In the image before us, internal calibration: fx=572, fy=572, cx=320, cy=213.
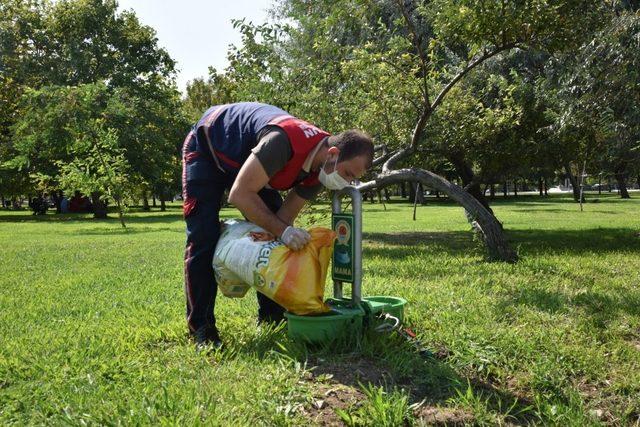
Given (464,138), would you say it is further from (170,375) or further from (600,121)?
(170,375)

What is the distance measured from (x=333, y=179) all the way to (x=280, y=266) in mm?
581

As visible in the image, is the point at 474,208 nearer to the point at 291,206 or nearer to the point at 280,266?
the point at 291,206

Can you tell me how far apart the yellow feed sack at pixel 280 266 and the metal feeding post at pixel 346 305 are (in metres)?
0.09

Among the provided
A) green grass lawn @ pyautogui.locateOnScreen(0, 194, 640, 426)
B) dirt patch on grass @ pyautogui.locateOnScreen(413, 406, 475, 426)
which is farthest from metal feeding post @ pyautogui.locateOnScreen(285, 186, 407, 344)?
dirt patch on grass @ pyautogui.locateOnScreen(413, 406, 475, 426)

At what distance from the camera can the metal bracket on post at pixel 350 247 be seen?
11.1 ft

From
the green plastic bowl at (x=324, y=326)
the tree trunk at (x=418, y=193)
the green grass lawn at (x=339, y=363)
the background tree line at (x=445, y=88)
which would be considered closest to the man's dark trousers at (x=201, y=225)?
the green grass lawn at (x=339, y=363)

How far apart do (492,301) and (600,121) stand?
6.20 meters

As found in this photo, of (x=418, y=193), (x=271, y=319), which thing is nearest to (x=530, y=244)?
(x=271, y=319)

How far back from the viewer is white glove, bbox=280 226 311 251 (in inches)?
121

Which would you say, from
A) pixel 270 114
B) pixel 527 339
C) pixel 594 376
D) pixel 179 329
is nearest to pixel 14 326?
pixel 179 329

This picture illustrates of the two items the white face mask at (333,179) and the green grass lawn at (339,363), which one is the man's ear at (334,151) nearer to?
the white face mask at (333,179)

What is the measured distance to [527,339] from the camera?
3.54m

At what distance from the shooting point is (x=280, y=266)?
10.0 feet

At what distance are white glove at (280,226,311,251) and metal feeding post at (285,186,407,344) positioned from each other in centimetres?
40
